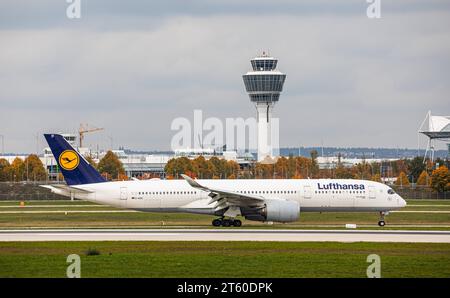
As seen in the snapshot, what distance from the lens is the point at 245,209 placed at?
61125 mm

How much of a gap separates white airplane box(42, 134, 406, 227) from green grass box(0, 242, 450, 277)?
17.3 meters

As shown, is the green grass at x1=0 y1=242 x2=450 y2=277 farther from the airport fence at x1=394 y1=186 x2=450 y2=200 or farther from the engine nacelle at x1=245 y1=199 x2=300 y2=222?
the airport fence at x1=394 y1=186 x2=450 y2=200

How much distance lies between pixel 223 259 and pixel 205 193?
2454 centimetres

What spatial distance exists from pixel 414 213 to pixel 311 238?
27.8 m

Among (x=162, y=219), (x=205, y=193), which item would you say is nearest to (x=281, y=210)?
(x=205, y=193)

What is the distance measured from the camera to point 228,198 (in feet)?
199

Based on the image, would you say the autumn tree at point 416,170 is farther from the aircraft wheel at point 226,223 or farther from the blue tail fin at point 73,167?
the aircraft wheel at point 226,223

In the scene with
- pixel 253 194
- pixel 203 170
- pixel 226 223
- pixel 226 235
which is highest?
pixel 203 170

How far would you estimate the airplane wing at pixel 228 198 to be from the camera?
5944 cm

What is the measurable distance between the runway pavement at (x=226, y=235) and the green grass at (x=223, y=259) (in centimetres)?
300

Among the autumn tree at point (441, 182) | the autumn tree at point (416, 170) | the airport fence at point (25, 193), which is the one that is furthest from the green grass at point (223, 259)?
the autumn tree at point (416, 170)

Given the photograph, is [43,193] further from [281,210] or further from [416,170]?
[416,170]
